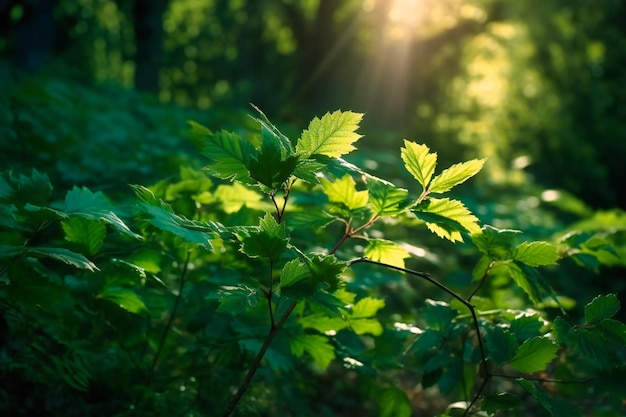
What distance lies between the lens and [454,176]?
Answer: 56.6 inches

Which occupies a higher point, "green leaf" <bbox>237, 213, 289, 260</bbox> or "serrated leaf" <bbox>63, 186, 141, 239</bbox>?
"green leaf" <bbox>237, 213, 289, 260</bbox>

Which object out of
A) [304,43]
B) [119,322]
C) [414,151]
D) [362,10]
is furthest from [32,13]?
[414,151]

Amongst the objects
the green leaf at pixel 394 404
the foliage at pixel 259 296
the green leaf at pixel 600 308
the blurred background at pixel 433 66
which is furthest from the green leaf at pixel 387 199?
the blurred background at pixel 433 66

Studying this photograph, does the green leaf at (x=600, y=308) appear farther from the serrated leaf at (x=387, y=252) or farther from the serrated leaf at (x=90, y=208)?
the serrated leaf at (x=90, y=208)

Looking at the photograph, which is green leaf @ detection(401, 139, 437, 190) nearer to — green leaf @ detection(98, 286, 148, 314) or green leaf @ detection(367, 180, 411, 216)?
green leaf @ detection(367, 180, 411, 216)

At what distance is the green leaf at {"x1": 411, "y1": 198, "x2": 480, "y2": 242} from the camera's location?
4.70 feet

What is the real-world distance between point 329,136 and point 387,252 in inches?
16.6

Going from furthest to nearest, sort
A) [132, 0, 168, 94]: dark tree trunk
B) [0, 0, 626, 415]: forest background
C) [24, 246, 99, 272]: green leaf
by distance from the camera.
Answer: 1. [132, 0, 168, 94]: dark tree trunk
2. [0, 0, 626, 415]: forest background
3. [24, 246, 99, 272]: green leaf

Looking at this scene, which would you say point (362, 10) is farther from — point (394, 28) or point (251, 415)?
point (251, 415)

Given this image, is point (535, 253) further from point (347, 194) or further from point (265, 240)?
point (265, 240)

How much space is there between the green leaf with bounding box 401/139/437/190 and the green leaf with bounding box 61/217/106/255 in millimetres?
826

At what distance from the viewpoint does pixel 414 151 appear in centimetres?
145

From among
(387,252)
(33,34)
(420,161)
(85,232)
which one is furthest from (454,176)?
(33,34)

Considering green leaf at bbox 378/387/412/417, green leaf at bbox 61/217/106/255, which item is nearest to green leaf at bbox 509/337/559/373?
green leaf at bbox 378/387/412/417
